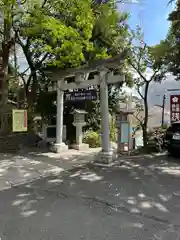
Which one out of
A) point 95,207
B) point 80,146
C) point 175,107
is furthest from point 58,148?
point 95,207

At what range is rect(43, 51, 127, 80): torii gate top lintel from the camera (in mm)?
7732

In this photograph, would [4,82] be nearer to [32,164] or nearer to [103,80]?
[32,164]

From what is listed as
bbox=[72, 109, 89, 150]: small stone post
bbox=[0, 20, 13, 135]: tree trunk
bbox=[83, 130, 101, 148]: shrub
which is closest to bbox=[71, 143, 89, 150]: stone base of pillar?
bbox=[72, 109, 89, 150]: small stone post

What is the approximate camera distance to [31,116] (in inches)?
467

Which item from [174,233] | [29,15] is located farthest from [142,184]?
[29,15]

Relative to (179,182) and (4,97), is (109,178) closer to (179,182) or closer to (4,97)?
(179,182)

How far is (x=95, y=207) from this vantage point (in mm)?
4703

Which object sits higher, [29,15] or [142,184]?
[29,15]

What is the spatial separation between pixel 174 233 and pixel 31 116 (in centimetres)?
915

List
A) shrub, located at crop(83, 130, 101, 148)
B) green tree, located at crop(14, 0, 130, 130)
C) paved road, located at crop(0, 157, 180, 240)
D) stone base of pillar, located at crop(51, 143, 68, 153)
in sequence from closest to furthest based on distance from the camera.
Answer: paved road, located at crop(0, 157, 180, 240) → green tree, located at crop(14, 0, 130, 130) → stone base of pillar, located at crop(51, 143, 68, 153) → shrub, located at crop(83, 130, 101, 148)

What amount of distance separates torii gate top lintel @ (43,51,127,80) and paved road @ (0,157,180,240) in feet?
10.5

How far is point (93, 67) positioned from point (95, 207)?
501cm

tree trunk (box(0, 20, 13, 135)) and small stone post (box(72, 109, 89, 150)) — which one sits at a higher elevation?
tree trunk (box(0, 20, 13, 135))

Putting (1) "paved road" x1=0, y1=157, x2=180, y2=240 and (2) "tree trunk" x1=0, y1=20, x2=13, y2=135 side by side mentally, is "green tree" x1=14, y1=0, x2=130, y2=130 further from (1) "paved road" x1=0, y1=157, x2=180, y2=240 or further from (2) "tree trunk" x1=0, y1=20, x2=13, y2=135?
(1) "paved road" x1=0, y1=157, x2=180, y2=240
